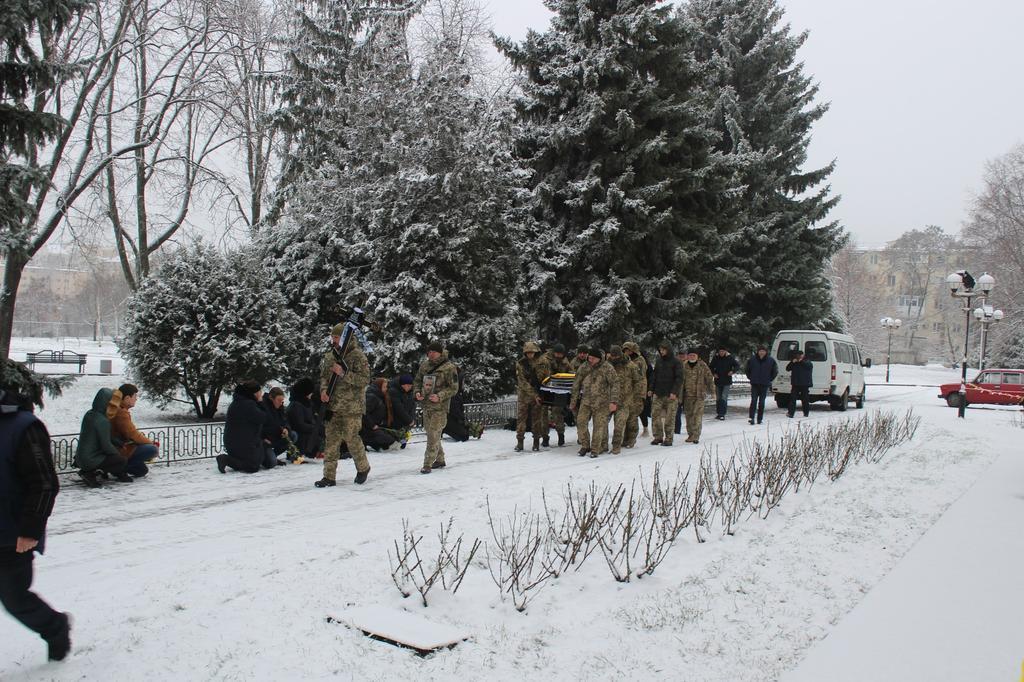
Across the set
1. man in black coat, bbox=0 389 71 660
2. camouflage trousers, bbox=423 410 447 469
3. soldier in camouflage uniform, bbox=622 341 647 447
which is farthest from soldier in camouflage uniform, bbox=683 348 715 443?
man in black coat, bbox=0 389 71 660

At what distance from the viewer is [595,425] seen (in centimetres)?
1305

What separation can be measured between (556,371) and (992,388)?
78.0ft

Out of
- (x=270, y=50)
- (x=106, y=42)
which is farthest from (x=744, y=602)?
(x=270, y=50)

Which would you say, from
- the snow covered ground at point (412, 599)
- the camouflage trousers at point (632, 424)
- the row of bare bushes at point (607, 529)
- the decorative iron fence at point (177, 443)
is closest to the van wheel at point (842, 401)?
the camouflage trousers at point (632, 424)

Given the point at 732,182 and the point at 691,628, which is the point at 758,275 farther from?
the point at 691,628

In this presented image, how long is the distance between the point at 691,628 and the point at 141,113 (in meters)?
24.1

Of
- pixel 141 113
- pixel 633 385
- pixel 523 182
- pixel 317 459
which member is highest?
A: pixel 141 113

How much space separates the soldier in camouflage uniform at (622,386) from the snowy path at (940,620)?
5.92m

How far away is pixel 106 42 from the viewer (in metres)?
21.6

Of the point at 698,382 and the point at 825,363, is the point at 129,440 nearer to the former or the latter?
the point at 698,382

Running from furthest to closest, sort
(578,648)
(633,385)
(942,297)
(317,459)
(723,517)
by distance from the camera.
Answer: (942,297), (633,385), (317,459), (723,517), (578,648)

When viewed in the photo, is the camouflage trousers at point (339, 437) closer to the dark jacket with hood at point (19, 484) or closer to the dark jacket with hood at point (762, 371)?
the dark jacket with hood at point (19, 484)

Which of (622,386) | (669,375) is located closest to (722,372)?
(669,375)

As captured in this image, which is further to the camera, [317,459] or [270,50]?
[270,50]
